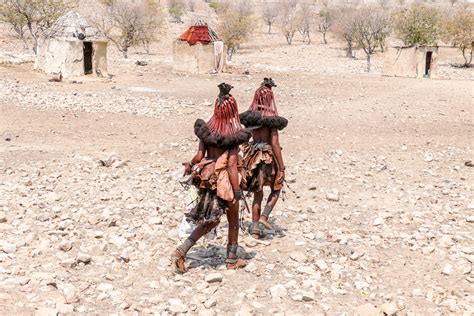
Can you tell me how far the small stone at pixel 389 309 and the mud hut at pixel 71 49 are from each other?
59.2 feet

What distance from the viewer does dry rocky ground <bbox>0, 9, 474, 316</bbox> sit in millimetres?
4285

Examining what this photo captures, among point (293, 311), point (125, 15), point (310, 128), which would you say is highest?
point (125, 15)

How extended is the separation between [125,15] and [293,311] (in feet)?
105

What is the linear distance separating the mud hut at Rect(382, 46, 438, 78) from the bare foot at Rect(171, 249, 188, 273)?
23481mm

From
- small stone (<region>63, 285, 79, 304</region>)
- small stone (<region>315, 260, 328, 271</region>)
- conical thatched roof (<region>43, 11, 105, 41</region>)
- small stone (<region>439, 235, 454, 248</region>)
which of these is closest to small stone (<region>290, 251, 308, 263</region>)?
small stone (<region>315, 260, 328, 271</region>)

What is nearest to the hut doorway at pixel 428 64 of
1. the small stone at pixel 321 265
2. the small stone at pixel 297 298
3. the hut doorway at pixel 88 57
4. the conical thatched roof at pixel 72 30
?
the conical thatched roof at pixel 72 30

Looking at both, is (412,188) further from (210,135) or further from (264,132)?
(210,135)

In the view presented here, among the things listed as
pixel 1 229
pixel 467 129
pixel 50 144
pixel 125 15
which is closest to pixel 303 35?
pixel 125 15

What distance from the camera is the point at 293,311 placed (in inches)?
162

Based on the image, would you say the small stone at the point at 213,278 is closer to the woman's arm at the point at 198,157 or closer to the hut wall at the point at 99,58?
the woman's arm at the point at 198,157

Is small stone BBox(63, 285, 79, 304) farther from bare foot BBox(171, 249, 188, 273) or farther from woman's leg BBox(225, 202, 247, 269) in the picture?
woman's leg BBox(225, 202, 247, 269)

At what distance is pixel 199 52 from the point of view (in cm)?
2348

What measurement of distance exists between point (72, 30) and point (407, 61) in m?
16.4

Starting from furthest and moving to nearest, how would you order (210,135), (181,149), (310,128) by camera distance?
(310,128)
(181,149)
(210,135)
